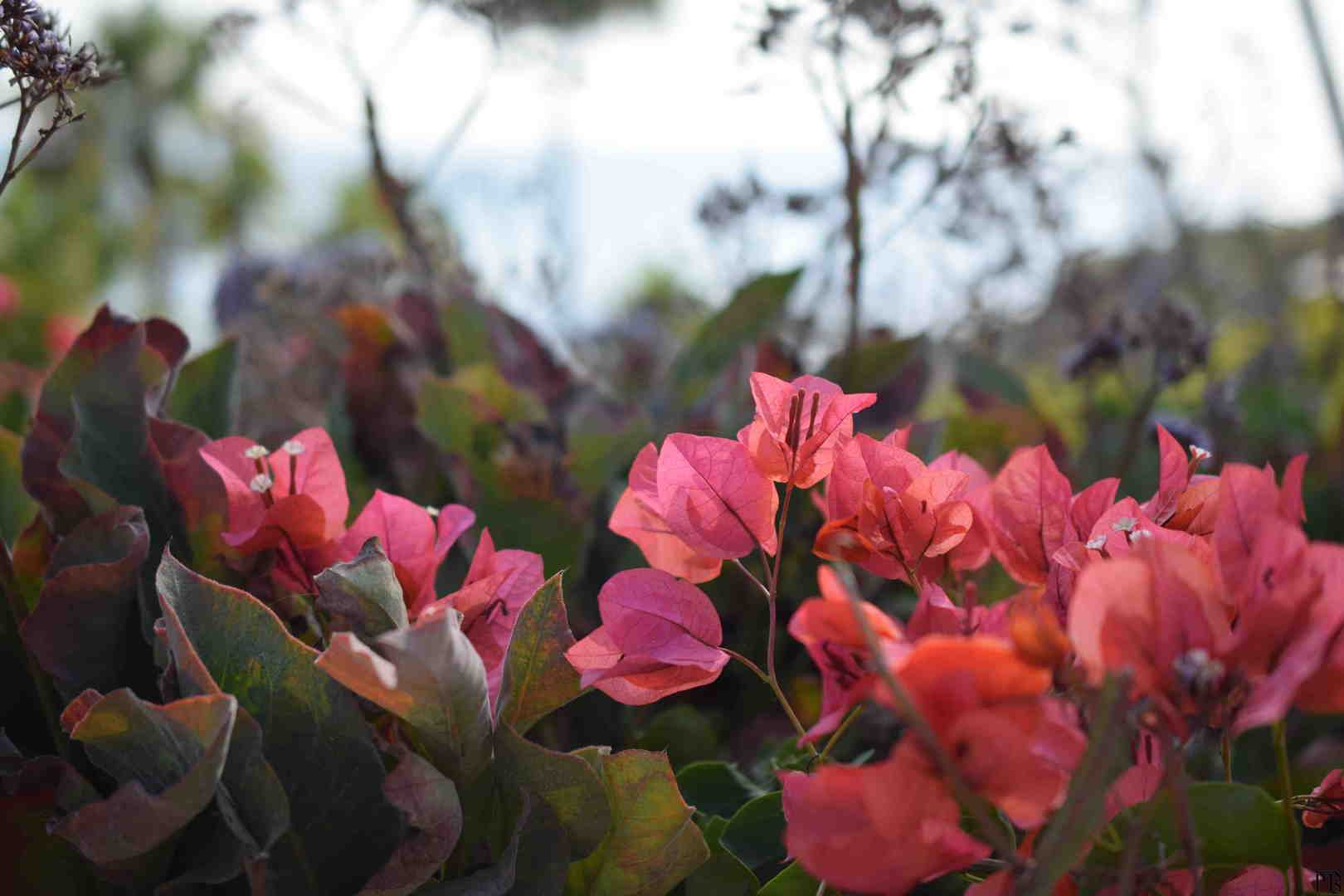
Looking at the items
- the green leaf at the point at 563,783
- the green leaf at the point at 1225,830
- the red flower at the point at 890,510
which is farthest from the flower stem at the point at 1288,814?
the green leaf at the point at 563,783

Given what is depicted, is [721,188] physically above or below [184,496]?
above

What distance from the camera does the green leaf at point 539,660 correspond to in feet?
1.20

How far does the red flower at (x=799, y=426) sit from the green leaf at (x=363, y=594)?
133 mm

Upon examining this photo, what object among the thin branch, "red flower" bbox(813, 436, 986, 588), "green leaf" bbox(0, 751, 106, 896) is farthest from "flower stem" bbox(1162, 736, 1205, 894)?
the thin branch

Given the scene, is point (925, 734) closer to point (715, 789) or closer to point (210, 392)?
point (715, 789)

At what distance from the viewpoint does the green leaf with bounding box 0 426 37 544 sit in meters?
0.61

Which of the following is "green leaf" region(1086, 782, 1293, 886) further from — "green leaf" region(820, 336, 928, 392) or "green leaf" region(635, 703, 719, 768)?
"green leaf" region(820, 336, 928, 392)

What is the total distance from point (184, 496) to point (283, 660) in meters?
0.18

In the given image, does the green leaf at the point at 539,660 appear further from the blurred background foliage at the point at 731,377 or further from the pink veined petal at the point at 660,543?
the blurred background foliage at the point at 731,377

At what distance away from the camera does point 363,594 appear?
352mm

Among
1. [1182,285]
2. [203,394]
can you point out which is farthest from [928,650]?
[1182,285]

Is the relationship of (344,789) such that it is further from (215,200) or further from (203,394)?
(215,200)

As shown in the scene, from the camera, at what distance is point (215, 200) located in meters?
15.9

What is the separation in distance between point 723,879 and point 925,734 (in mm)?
182
